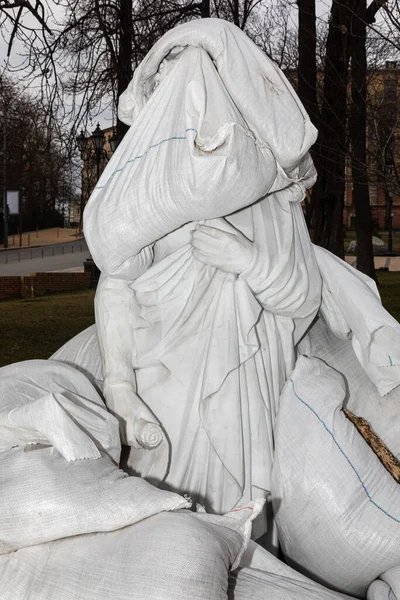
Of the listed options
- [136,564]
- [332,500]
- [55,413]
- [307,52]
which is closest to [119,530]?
[136,564]

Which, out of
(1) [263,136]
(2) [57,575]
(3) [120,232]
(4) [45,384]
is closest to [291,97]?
(1) [263,136]

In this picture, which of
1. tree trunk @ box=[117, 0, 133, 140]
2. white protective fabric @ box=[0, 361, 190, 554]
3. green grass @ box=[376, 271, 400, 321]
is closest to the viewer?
white protective fabric @ box=[0, 361, 190, 554]

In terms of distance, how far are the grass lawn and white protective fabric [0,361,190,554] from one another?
627 centimetres

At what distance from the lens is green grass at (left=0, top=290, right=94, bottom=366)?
906 cm

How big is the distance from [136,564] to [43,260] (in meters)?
23.9

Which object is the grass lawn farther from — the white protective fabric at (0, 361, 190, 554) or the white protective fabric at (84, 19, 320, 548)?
the white protective fabric at (0, 361, 190, 554)

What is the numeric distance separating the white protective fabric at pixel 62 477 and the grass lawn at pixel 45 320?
20.6 ft

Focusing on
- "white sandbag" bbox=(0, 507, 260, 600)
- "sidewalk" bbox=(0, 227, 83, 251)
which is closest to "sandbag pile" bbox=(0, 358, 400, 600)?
"white sandbag" bbox=(0, 507, 260, 600)

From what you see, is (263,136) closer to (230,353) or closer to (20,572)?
(230,353)

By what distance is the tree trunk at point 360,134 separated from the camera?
922 cm

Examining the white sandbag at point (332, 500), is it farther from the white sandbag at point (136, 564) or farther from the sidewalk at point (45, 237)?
the sidewalk at point (45, 237)

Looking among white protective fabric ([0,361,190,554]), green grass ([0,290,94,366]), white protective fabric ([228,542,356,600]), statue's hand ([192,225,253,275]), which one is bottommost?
green grass ([0,290,94,366])

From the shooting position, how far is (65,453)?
2055 millimetres

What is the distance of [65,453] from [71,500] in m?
0.15
